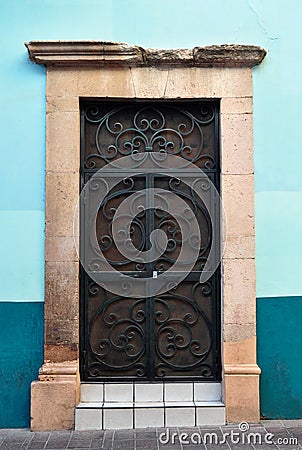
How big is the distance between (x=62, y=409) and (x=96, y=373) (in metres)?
0.46

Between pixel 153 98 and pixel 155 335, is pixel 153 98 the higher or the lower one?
the higher one

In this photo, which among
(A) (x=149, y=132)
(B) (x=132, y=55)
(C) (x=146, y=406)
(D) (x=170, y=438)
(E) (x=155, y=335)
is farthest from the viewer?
(A) (x=149, y=132)

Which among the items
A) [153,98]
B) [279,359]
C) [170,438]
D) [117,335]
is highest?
[153,98]

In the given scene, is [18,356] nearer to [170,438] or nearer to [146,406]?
[146,406]

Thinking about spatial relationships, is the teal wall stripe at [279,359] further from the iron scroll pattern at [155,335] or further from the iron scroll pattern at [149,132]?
the iron scroll pattern at [149,132]

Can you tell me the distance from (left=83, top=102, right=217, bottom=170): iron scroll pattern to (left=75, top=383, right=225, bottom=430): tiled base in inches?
81.3

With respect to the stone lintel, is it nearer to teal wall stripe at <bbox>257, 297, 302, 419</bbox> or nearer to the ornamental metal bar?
the ornamental metal bar

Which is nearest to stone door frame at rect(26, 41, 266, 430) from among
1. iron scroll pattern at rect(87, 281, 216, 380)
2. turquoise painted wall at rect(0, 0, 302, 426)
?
turquoise painted wall at rect(0, 0, 302, 426)

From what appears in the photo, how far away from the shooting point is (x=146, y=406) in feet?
17.8

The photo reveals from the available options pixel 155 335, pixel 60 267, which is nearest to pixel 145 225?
pixel 60 267

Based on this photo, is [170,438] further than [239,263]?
No

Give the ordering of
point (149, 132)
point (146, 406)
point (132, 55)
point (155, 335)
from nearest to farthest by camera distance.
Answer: point (146, 406) → point (132, 55) → point (155, 335) → point (149, 132)

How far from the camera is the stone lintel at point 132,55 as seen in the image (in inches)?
218

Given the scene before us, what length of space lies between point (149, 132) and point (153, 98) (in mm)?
330
